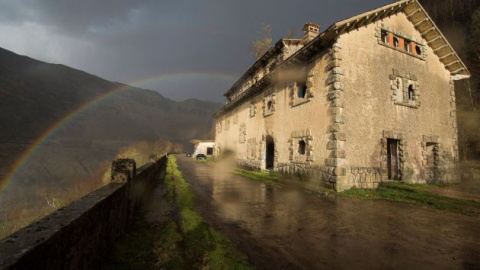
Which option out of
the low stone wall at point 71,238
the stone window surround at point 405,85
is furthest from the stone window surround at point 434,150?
the low stone wall at point 71,238

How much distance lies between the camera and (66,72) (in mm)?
114375

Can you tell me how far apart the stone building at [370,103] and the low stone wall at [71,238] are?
875 cm

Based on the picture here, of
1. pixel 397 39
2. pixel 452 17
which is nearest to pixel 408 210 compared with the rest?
pixel 397 39

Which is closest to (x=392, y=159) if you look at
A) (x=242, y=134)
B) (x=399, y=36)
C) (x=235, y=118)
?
Answer: (x=399, y=36)

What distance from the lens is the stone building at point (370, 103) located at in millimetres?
11023

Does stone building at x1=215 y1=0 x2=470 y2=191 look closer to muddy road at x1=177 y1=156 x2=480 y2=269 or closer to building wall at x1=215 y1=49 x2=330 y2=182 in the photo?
building wall at x1=215 y1=49 x2=330 y2=182

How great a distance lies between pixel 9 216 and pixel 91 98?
287 feet

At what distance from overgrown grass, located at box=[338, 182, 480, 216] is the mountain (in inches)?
2145

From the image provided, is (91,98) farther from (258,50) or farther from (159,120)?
(258,50)

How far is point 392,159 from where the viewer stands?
1283cm

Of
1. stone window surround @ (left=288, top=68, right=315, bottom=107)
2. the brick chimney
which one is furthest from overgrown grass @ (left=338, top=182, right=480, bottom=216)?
the brick chimney

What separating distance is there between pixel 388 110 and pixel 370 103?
1.19 meters

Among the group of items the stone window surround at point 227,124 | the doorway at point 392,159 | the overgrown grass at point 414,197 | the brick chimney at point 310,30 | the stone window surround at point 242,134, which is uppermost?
the brick chimney at point 310,30

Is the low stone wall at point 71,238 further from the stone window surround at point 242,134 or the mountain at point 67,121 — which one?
the mountain at point 67,121
